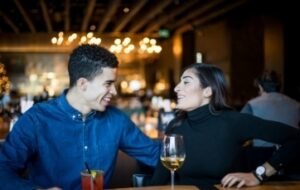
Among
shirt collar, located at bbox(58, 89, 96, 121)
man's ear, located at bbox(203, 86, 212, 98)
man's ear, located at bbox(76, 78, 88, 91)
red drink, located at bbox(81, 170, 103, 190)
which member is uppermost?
man's ear, located at bbox(76, 78, 88, 91)

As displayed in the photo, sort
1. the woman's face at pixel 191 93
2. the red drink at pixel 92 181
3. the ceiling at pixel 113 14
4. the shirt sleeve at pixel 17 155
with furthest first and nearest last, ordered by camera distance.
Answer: the ceiling at pixel 113 14 < the woman's face at pixel 191 93 < the shirt sleeve at pixel 17 155 < the red drink at pixel 92 181

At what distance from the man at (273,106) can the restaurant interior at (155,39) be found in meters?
1.01

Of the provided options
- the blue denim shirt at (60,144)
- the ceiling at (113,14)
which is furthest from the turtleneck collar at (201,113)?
the ceiling at (113,14)

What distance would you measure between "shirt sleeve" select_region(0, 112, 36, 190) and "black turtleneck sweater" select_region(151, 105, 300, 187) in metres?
0.61

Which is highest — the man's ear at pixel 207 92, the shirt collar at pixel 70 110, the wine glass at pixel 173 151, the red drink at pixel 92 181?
the man's ear at pixel 207 92

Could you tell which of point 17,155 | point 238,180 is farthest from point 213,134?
point 17,155

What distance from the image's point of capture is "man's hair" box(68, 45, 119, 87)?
1.99 m

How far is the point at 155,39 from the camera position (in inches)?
527

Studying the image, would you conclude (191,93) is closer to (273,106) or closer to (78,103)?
(78,103)

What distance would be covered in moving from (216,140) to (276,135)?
265 mm

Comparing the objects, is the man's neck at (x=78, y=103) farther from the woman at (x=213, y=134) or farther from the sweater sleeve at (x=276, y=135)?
the sweater sleeve at (x=276, y=135)

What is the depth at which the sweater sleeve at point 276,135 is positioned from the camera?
1948 millimetres

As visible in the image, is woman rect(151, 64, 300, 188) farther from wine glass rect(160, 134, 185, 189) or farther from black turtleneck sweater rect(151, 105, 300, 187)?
wine glass rect(160, 134, 185, 189)

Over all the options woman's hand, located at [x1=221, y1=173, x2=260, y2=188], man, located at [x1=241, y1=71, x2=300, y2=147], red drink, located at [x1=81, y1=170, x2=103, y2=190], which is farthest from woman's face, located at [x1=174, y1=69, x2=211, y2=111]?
man, located at [x1=241, y1=71, x2=300, y2=147]
